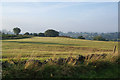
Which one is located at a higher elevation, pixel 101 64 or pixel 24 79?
pixel 101 64

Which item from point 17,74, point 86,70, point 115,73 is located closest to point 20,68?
point 17,74

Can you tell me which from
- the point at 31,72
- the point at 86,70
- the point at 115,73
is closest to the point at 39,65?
the point at 31,72

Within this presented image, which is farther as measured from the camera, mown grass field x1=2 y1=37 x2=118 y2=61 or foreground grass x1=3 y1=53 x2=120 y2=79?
mown grass field x1=2 y1=37 x2=118 y2=61

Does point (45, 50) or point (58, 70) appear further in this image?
point (45, 50)

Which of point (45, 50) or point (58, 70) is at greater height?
point (45, 50)

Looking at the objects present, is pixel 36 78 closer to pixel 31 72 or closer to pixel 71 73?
pixel 31 72

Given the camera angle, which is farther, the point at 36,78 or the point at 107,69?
the point at 107,69

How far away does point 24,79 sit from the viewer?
6.32 m

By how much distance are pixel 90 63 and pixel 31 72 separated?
328 cm

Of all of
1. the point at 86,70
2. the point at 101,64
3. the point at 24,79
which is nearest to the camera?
the point at 24,79

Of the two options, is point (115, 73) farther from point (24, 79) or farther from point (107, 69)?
point (24, 79)

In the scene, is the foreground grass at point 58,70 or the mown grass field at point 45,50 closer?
the foreground grass at point 58,70

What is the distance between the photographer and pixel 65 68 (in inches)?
264

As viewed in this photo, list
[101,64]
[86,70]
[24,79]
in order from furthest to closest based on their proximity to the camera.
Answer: [101,64]
[86,70]
[24,79]
